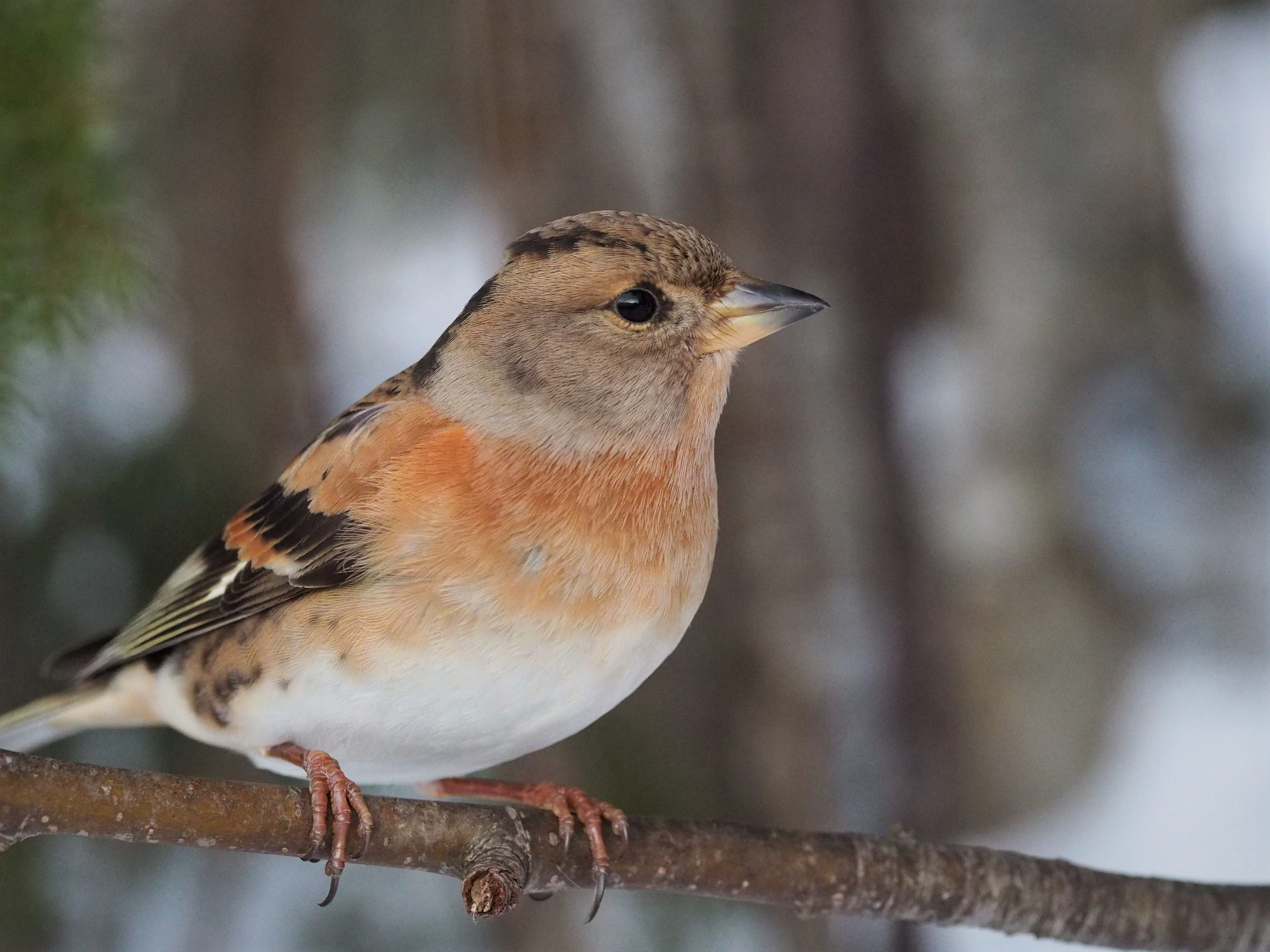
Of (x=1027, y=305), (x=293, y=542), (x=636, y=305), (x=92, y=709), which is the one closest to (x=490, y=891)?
(x=293, y=542)

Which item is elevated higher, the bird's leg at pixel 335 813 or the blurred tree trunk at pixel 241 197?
the blurred tree trunk at pixel 241 197

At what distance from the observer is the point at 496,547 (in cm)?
132

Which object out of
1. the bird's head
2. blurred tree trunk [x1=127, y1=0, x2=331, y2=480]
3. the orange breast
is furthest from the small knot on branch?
blurred tree trunk [x1=127, y1=0, x2=331, y2=480]

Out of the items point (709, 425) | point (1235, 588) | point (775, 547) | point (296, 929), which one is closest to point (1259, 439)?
point (1235, 588)

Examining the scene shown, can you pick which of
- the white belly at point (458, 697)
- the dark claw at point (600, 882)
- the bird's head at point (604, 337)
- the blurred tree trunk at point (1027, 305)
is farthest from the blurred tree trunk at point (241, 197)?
the blurred tree trunk at point (1027, 305)

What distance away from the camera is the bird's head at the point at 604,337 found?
1.40 meters

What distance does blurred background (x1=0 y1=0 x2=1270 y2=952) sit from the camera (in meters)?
1.83

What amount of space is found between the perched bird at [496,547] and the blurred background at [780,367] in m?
0.36

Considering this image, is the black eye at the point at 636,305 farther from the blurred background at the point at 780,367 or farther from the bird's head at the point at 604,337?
the blurred background at the point at 780,367

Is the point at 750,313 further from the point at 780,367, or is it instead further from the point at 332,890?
the point at 780,367

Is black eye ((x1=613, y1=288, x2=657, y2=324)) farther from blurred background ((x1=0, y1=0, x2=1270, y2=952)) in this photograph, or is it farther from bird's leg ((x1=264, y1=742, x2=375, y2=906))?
bird's leg ((x1=264, y1=742, x2=375, y2=906))

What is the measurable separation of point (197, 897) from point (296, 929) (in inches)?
9.0

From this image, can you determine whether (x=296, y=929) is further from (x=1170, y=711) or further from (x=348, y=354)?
(x=1170, y=711)

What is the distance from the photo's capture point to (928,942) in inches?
78.1
